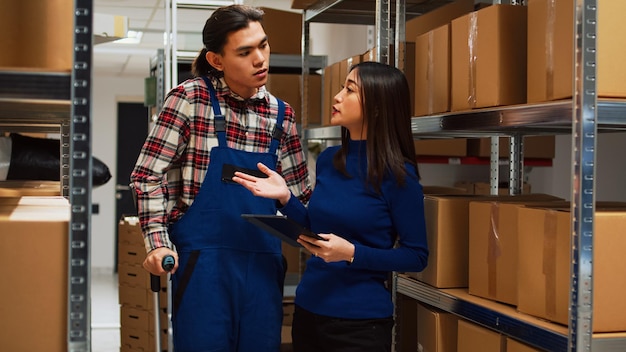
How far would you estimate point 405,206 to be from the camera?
2.27 m

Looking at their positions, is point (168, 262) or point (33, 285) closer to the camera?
point (33, 285)

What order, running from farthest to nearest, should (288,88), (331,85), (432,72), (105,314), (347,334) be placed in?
1. (105,314)
2. (288,88)
3. (331,85)
4. (432,72)
5. (347,334)

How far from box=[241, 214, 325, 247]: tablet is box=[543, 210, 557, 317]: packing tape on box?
0.62 metres

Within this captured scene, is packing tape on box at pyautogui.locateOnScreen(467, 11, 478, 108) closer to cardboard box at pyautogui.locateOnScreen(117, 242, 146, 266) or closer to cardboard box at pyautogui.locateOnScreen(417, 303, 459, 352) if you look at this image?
cardboard box at pyautogui.locateOnScreen(417, 303, 459, 352)

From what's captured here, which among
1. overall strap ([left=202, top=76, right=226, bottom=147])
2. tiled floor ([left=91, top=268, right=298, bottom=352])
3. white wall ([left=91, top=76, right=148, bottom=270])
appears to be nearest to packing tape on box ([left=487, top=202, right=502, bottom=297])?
overall strap ([left=202, top=76, right=226, bottom=147])

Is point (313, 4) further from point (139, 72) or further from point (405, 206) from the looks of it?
point (139, 72)

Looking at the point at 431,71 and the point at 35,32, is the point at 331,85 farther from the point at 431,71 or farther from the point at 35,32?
the point at 35,32

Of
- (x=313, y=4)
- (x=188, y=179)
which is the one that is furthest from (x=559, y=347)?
(x=313, y=4)

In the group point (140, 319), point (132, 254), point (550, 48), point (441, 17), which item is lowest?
point (140, 319)

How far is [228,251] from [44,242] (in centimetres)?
79

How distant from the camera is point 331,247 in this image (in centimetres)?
217

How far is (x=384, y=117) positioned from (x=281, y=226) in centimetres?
48

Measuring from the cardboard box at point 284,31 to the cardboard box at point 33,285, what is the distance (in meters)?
3.61

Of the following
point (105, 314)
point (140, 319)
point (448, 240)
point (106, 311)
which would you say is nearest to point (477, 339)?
point (448, 240)
